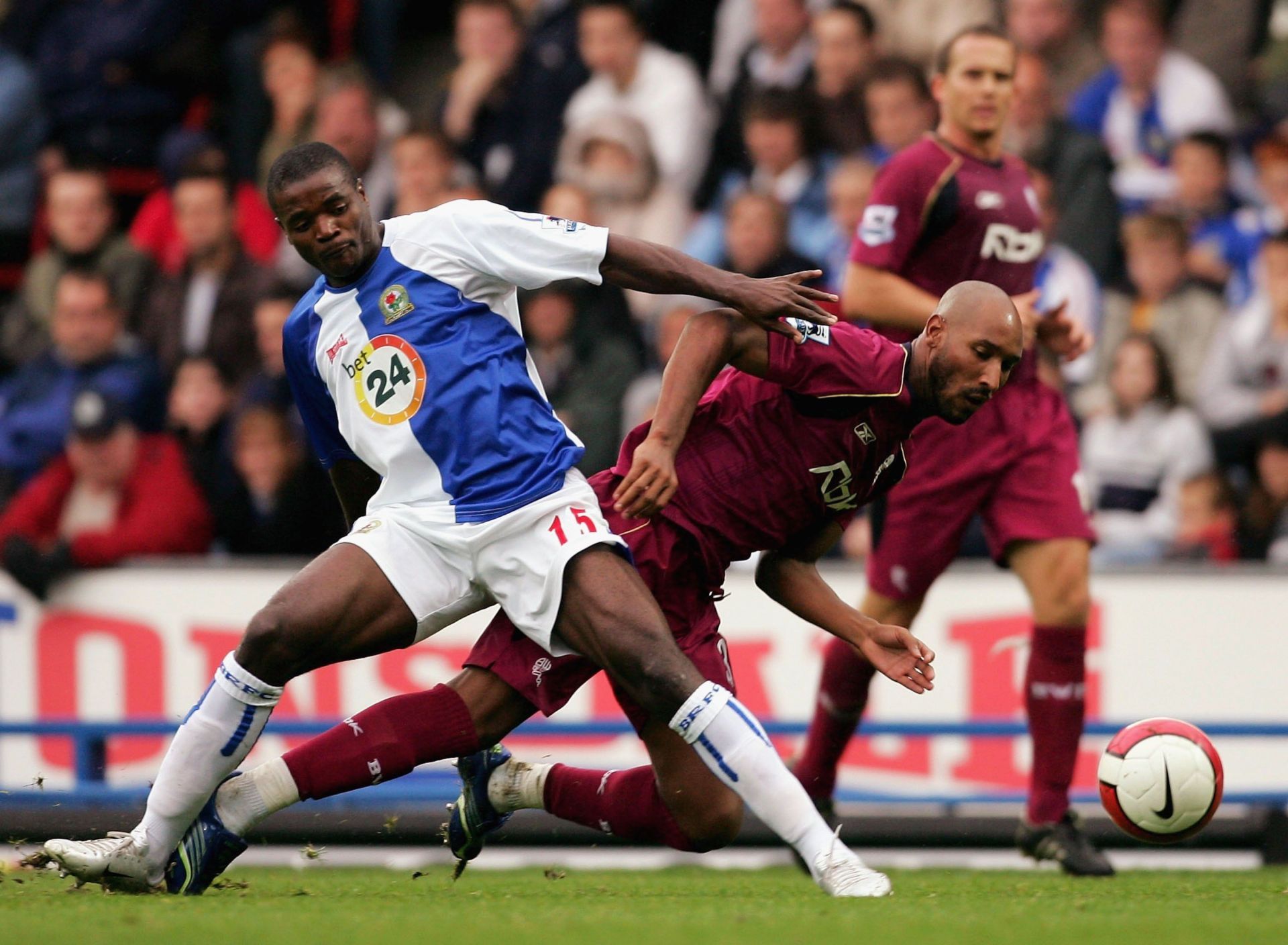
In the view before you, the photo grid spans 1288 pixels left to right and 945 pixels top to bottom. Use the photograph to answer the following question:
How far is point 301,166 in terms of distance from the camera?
549cm

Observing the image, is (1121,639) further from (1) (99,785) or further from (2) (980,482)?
(1) (99,785)

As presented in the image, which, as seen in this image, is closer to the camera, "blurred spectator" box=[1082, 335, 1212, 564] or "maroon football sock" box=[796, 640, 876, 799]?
"maroon football sock" box=[796, 640, 876, 799]

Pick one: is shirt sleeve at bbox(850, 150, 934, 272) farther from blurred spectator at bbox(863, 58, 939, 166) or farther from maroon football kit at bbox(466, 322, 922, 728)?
blurred spectator at bbox(863, 58, 939, 166)

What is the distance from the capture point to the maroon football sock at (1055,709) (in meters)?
6.71

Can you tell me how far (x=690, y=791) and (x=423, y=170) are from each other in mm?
6307

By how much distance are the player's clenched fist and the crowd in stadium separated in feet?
14.1

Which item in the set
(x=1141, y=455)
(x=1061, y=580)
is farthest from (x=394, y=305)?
(x=1141, y=455)

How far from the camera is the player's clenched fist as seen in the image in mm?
5348

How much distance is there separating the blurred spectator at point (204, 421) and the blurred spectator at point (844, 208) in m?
3.27

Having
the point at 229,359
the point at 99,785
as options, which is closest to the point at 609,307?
the point at 229,359

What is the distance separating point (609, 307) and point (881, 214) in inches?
148

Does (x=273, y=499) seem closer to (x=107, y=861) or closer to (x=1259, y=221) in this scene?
(x=107, y=861)

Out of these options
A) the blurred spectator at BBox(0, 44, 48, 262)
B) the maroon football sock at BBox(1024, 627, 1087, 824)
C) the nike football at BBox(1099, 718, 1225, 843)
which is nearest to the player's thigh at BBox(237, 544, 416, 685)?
the nike football at BBox(1099, 718, 1225, 843)

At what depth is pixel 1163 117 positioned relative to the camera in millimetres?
10602
